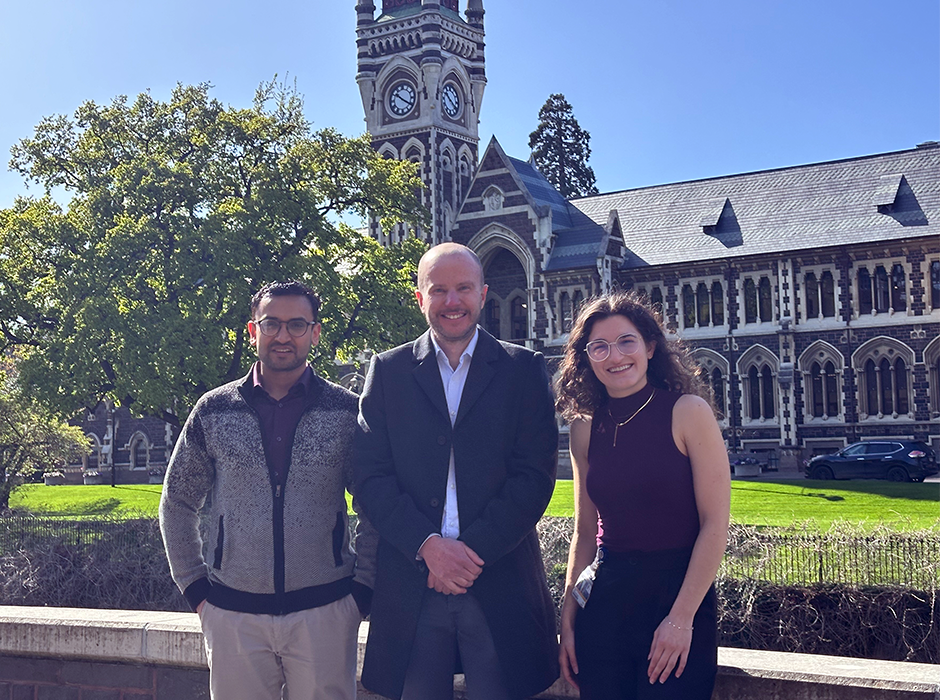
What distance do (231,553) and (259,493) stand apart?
25 cm

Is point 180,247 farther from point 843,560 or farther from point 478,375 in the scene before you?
point 478,375

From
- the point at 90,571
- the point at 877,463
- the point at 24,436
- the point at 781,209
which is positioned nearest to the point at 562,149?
the point at 781,209

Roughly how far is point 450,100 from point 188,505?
44.0 meters

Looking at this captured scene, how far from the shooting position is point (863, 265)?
119 feet

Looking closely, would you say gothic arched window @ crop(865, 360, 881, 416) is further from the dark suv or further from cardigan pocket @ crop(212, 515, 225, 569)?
cardigan pocket @ crop(212, 515, 225, 569)

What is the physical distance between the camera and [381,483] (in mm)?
3725

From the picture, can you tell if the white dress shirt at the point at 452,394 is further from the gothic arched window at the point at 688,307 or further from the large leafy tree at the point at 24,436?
the gothic arched window at the point at 688,307

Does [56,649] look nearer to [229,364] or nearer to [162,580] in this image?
[162,580]

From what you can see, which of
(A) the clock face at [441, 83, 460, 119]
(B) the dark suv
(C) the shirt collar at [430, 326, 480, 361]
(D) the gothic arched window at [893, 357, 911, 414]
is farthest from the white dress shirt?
(A) the clock face at [441, 83, 460, 119]

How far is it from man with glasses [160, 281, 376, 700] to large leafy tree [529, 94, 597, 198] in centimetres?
5753

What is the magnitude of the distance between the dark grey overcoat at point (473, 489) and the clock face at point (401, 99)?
43.4 meters

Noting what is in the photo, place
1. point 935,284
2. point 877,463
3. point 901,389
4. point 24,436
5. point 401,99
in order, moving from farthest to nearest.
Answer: point 401,99
point 901,389
point 935,284
point 877,463
point 24,436

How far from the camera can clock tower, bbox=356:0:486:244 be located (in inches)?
1763

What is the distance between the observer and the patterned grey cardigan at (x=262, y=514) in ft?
13.0
